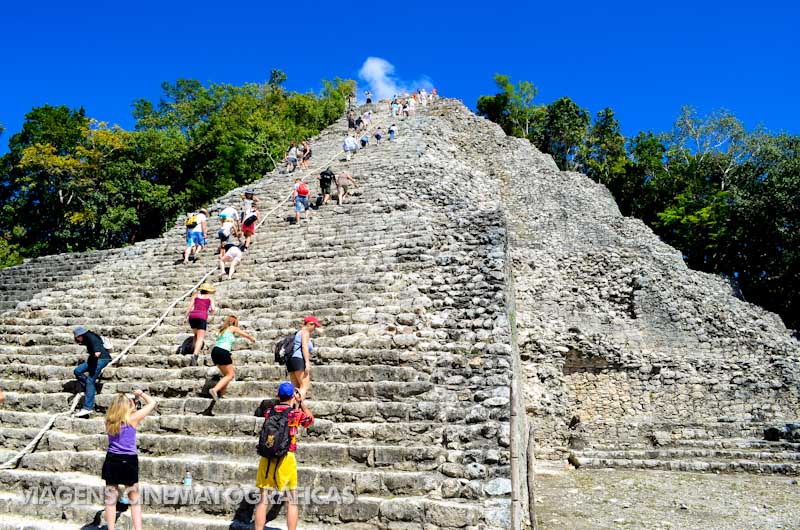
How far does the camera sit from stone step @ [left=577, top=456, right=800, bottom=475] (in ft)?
31.3

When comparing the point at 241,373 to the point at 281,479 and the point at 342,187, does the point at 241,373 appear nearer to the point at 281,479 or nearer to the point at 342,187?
the point at 281,479

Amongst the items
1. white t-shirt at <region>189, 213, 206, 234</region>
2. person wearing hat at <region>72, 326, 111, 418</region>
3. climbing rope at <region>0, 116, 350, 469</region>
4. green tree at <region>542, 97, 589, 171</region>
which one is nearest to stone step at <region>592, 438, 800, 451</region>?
climbing rope at <region>0, 116, 350, 469</region>

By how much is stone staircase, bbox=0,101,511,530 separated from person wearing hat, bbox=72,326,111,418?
0.18 metres

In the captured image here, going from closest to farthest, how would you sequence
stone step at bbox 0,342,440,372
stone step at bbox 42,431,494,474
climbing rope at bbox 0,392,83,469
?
stone step at bbox 42,431,494,474, climbing rope at bbox 0,392,83,469, stone step at bbox 0,342,440,372

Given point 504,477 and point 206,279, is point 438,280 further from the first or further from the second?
point 206,279

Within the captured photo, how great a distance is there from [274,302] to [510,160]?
17273 millimetres

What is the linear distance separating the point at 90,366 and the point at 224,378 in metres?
1.71

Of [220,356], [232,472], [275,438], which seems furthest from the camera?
[220,356]

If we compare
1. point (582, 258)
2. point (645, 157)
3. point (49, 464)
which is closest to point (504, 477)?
point (49, 464)

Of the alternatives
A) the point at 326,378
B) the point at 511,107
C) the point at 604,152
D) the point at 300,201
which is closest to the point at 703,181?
the point at 604,152

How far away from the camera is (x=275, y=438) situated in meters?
3.99

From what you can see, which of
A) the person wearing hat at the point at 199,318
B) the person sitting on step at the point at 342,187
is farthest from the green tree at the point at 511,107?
the person wearing hat at the point at 199,318

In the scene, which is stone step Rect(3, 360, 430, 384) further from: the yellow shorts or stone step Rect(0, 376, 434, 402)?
the yellow shorts

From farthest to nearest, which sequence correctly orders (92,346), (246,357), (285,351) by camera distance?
(246,357) < (92,346) < (285,351)
